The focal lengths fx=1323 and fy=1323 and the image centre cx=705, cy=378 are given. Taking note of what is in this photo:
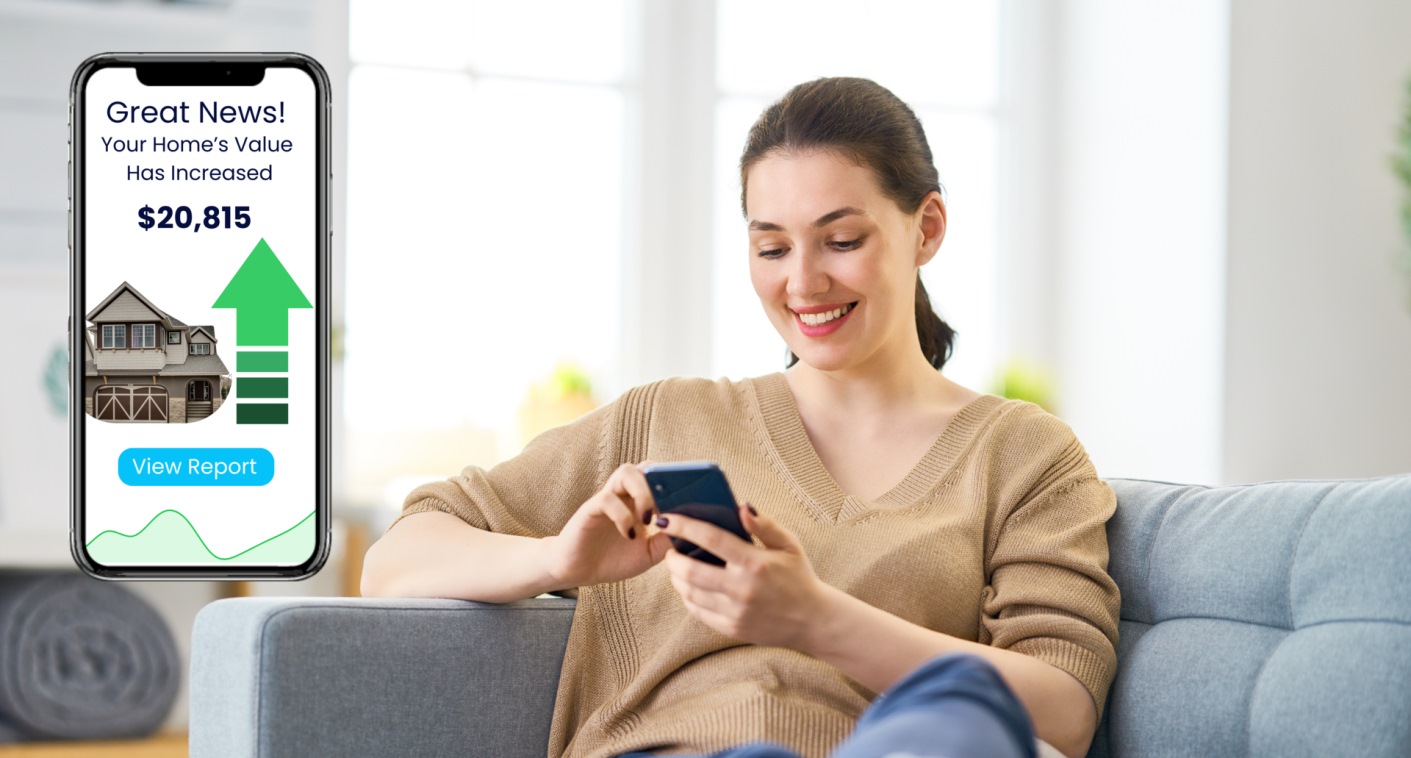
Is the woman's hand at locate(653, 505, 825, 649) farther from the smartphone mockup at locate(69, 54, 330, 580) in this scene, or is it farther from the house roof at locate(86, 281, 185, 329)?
the house roof at locate(86, 281, 185, 329)

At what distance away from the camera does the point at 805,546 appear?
1.28 meters

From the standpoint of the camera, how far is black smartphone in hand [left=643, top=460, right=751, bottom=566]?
1033 mm

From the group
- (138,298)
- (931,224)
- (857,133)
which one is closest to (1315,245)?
(931,224)

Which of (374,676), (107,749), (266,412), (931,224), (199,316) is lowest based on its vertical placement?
(107,749)

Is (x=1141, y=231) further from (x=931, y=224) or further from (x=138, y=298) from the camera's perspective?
(x=138, y=298)

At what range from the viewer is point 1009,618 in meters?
1.24

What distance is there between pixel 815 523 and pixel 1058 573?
0.77 ft

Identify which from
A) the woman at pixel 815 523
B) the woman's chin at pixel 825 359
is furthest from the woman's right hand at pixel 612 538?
the woman's chin at pixel 825 359

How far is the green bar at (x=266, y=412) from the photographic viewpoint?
141cm

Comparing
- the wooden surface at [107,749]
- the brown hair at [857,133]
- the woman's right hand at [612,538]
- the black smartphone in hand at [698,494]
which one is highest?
the brown hair at [857,133]

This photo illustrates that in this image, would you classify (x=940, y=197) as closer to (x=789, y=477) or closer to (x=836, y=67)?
(x=789, y=477)

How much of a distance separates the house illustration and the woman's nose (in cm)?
62

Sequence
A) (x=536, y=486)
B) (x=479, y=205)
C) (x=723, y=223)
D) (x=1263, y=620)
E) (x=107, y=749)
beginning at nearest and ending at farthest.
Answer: (x=1263, y=620)
(x=536, y=486)
(x=107, y=749)
(x=479, y=205)
(x=723, y=223)

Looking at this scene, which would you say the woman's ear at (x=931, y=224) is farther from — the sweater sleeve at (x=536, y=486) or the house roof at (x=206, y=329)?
the house roof at (x=206, y=329)
